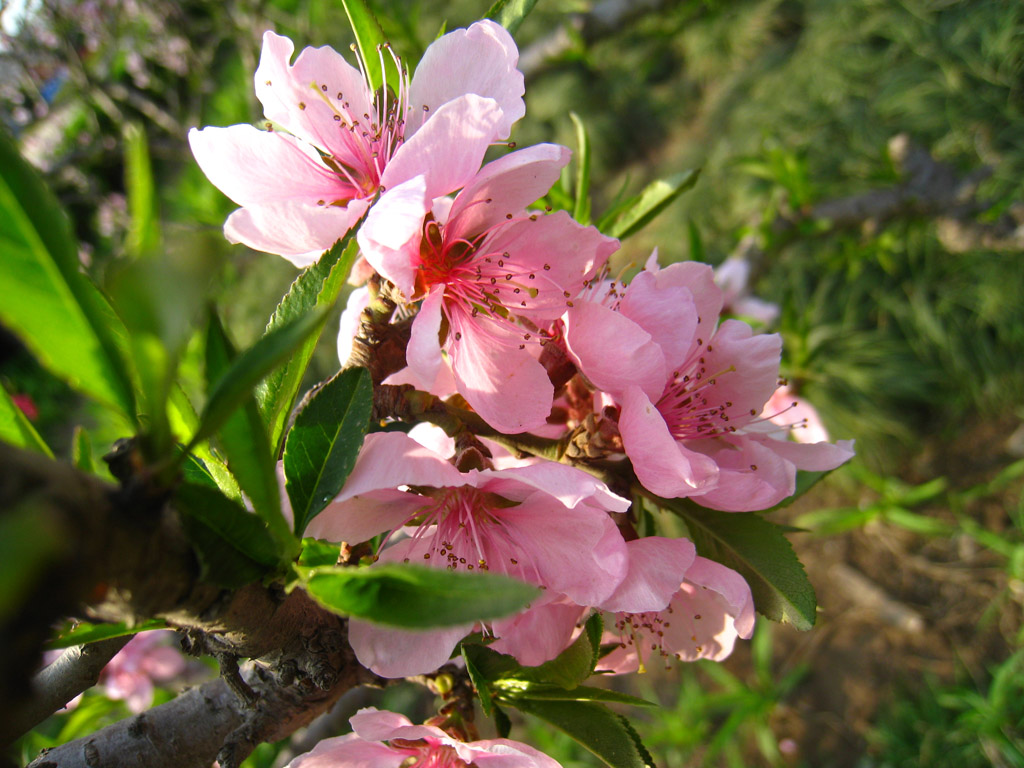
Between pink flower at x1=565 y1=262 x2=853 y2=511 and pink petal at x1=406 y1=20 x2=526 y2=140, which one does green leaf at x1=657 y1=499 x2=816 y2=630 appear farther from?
pink petal at x1=406 y1=20 x2=526 y2=140

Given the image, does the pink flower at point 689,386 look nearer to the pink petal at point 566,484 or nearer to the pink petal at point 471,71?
the pink petal at point 566,484

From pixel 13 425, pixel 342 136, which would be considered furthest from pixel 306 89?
pixel 13 425

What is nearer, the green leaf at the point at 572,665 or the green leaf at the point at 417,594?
the green leaf at the point at 417,594

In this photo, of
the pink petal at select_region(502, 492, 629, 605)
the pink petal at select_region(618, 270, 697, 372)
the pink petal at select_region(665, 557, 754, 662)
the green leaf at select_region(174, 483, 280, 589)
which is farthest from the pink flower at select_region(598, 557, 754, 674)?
the green leaf at select_region(174, 483, 280, 589)

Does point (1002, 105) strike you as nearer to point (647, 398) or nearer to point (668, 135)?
point (668, 135)

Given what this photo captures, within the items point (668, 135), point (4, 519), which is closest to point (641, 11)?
point (4, 519)

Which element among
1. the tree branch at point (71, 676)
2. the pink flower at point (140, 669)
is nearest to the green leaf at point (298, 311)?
the tree branch at point (71, 676)
